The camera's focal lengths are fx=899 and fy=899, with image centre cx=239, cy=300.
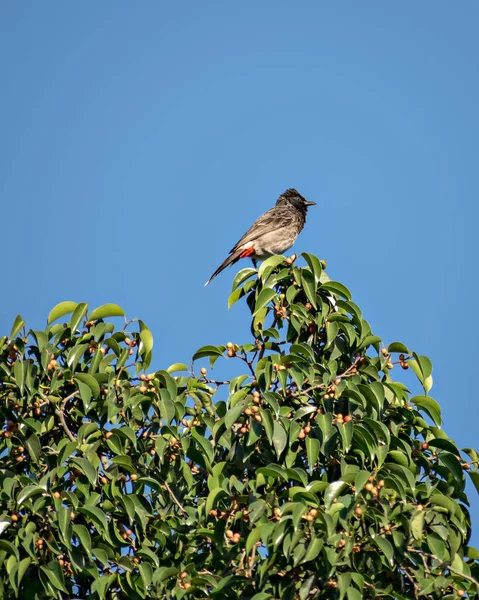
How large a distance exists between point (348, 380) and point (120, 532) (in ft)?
4.59

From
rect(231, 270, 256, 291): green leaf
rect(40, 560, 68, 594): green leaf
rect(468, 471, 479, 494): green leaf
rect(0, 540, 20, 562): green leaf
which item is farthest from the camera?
rect(231, 270, 256, 291): green leaf

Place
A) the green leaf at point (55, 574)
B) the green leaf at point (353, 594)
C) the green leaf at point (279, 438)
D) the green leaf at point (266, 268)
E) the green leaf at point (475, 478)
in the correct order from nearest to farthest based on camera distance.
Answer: the green leaf at point (353, 594) < the green leaf at point (55, 574) < the green leaf at point (279, 438) < the green leaf at point (475, 478) < the green leaf at point (266, 268)

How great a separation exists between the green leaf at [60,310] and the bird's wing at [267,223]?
5518mm

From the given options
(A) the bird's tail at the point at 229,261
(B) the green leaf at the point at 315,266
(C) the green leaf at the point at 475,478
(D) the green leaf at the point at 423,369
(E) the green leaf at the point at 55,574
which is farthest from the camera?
(A) the bird's tail at the point at 229,261

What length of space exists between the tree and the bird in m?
5.00

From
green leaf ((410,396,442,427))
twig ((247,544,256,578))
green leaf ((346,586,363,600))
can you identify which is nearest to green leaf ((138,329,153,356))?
twig ((247,544,256,578))

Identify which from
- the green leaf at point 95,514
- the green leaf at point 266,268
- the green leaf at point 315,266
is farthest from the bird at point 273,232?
the green leaf at point 95,514

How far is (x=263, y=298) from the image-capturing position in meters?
5.04

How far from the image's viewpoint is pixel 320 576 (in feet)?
13.1

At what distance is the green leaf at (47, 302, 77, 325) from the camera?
16.5 ft

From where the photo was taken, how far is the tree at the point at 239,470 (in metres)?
4.08

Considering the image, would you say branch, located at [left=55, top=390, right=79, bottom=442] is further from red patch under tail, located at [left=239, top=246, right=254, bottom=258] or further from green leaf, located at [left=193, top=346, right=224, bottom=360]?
red patch under tail, located at [left=239, top=246, right=254, bottom=258]

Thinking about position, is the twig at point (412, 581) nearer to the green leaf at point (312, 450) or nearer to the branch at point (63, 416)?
the green leaf at point (312, 450)

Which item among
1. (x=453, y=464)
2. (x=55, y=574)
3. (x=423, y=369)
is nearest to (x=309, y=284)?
(x=423, y=369)
